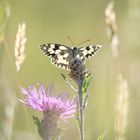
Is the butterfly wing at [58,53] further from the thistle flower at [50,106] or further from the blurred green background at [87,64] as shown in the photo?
the blurred green background at [87,64]

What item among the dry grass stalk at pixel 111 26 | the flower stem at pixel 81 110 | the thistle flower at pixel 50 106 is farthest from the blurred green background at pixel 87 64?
the dry grass stalk at pixel 111 26

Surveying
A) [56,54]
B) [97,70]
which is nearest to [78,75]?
[56,54]

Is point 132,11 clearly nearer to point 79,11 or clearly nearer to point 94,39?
point 94,39

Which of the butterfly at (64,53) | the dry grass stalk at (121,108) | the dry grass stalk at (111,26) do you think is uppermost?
the dry grass stalk at (111,26)

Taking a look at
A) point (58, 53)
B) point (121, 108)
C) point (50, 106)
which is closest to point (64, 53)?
point (58, 53)

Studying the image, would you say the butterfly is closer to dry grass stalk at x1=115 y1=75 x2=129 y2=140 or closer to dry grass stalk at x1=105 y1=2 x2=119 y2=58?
dry grass stalk at x1=115 y1=75 x2=129 y2=140
